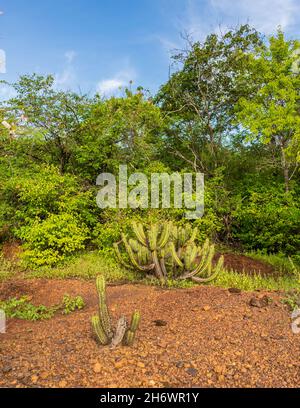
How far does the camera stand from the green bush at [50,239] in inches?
342

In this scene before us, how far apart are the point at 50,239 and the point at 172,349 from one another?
621 cm

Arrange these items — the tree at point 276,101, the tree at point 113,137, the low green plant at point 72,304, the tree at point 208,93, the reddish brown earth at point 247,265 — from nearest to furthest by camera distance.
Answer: the low green plant at point 72,304
the reddish brown earth at point 247,265
the tree at point 113,137
the tree at point 276,101
the tree at point 208,93

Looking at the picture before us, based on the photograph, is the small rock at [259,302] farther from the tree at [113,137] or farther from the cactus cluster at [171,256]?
the tree at [113,137]

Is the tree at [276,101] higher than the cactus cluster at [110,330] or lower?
higher

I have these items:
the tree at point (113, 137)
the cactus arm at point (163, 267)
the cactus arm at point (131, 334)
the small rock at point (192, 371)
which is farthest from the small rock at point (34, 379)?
the tree at point (113, 137)

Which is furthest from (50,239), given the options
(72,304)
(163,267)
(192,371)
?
(192,371)

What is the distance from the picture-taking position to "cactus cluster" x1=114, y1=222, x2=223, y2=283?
250 inches

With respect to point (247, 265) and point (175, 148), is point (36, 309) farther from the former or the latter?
point (175, 148)

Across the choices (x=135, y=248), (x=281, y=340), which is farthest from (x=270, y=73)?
(x=281, y=340)

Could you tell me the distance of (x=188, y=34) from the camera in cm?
1407

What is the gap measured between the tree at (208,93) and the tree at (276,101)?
2.29 ft

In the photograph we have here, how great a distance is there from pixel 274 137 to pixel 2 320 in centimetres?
1219

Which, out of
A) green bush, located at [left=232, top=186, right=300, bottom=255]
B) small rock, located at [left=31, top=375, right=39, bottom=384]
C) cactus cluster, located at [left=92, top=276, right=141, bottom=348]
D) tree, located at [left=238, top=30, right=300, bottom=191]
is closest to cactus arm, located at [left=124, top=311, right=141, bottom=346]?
cactus cluster, located at [left=92, top=276, right=141, bottom=348]

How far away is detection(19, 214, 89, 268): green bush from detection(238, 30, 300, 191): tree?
25.8 ft
